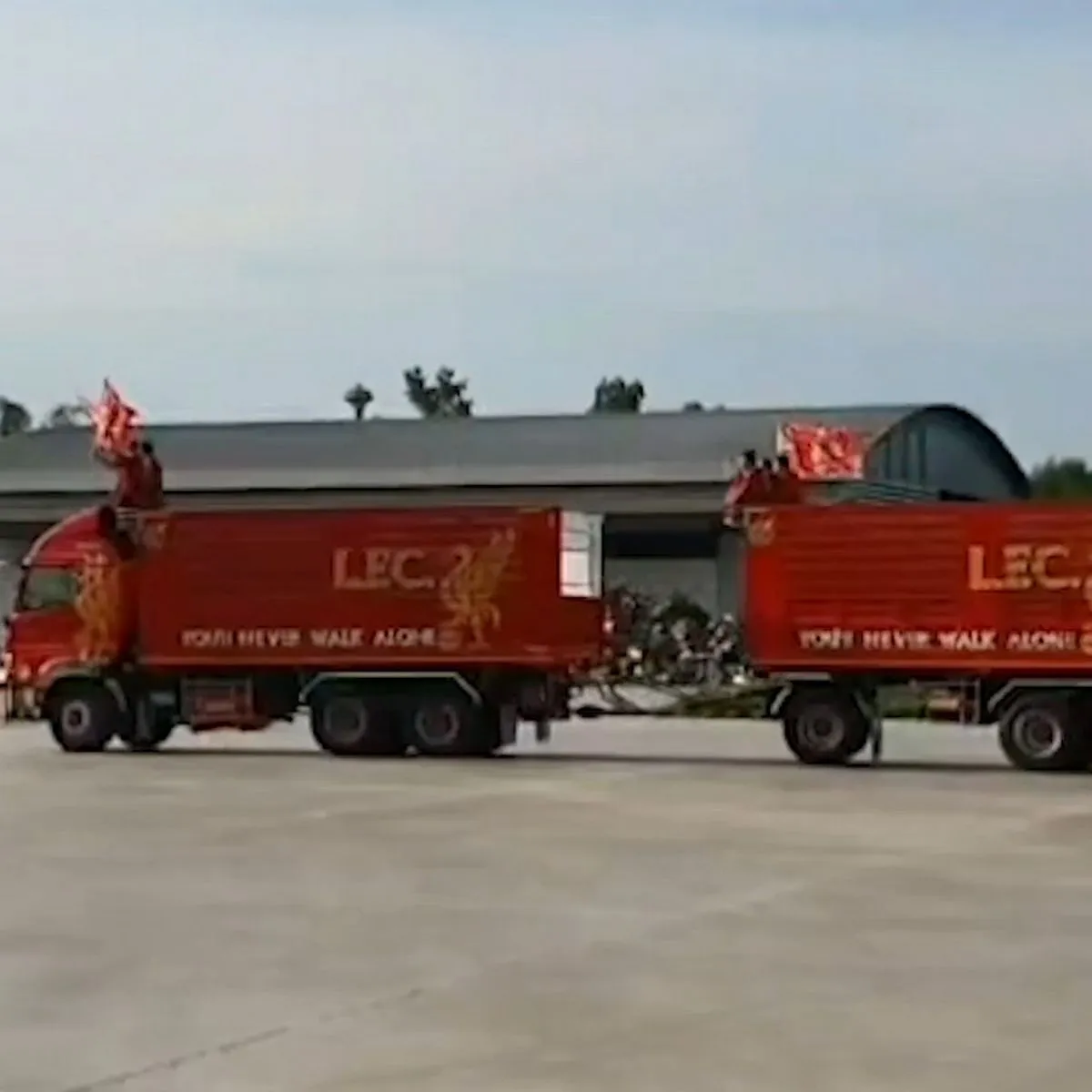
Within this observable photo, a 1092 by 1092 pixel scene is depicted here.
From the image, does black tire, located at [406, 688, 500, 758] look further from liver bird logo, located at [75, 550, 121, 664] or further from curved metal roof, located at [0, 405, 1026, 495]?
curved metal roof, located at [0, 405, 1026, 495]

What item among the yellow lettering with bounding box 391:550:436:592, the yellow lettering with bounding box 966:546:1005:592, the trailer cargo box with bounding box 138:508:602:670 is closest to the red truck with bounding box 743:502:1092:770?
the yellow lettering with bounding box 966:546:1005:592

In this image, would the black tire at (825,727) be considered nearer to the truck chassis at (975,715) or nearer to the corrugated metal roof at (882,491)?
the truck chassis at (975,715)

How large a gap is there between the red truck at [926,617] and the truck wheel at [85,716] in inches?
315

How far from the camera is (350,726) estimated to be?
32156 millimetres

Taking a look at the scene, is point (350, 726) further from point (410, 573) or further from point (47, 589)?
point (47, 589)

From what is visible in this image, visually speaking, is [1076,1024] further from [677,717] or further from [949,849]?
[677,717]

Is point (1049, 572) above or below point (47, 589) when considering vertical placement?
above

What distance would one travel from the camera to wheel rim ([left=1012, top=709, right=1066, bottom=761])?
29062 millimetres

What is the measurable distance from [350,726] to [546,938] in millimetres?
17365

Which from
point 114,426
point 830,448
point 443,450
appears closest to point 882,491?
point 830,448

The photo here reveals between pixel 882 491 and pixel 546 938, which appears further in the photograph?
pixel 882 491

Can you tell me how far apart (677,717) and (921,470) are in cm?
2515

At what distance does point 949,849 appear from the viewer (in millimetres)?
20156

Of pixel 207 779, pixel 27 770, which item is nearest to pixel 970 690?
pixel 207 779
